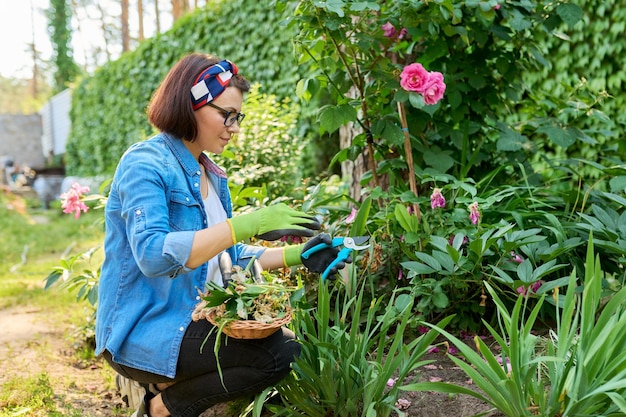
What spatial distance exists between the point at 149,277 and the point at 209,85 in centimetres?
64

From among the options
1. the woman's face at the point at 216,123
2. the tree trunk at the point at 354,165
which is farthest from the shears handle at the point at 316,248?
the tree trunk at the point at 354,165

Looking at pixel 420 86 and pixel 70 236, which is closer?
pixel 420 86

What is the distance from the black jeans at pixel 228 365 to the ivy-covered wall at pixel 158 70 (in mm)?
1398

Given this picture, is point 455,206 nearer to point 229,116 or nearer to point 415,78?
point 415,78

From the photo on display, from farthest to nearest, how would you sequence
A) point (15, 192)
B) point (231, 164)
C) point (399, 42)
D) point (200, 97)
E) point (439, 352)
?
1. point (15, 192)
2. point (231, 164)
3. point (399, 42)
4. point (439, 352)
5. point (200, 97)

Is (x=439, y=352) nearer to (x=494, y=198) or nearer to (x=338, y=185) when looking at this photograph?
(x=494, y=198)

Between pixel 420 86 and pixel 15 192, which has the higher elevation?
pixel 420 86

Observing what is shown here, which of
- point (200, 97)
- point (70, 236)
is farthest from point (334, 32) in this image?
point (70, 236)

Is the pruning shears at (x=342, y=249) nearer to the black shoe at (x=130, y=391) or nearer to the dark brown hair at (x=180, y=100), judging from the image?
the dark brown hair at (x=180, y=100)

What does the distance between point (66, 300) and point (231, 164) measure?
166cm

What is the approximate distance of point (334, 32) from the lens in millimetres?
2576

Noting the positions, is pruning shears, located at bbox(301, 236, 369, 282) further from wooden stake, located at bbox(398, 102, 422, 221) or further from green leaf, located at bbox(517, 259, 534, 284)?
wooden stake, located at bbox(398, 102, 422, 221)

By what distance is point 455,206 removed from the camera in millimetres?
2596

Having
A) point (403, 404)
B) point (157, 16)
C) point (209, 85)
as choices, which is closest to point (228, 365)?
point (403, 404)
